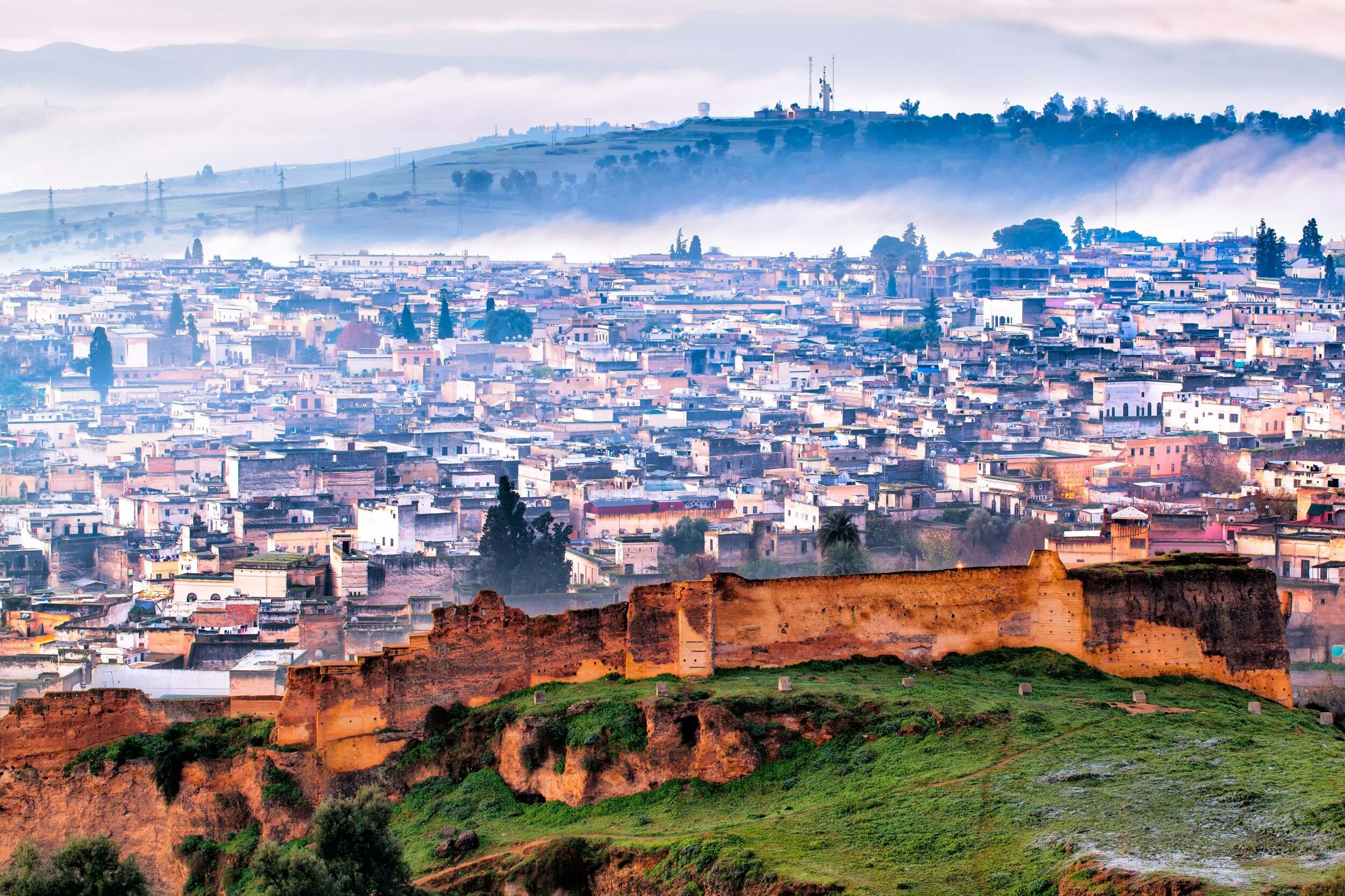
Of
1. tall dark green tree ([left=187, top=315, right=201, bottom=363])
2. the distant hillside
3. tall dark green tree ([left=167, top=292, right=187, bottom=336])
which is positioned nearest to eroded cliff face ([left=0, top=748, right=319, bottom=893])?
tall dark green tree ([left=187, top=315, right=201, bottom=363])

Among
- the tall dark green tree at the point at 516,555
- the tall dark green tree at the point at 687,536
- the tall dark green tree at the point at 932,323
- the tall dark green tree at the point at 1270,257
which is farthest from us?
the tall dark green tree at the point at 1270,257

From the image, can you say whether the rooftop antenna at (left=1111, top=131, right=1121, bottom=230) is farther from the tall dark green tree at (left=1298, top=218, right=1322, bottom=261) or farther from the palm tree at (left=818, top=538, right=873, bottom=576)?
the palm tree at (left=818, top=538, right=873, bottom=576)

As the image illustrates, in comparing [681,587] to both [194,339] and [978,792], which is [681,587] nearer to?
[978,792]

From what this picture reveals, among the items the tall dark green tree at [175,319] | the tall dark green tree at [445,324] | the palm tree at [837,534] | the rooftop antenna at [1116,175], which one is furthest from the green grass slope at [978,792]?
the rooftop antenna at [1116,175]

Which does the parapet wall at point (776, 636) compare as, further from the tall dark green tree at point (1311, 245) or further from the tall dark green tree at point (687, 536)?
the tall dark green tree at point (1311, 245)

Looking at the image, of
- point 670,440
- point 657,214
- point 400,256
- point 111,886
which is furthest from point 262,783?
point 657,214

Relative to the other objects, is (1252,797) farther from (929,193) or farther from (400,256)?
(929,193)
